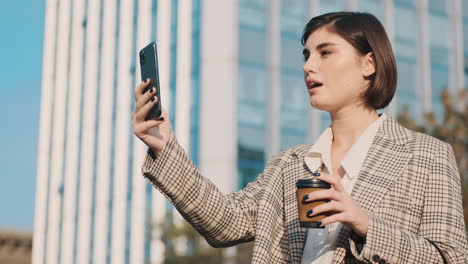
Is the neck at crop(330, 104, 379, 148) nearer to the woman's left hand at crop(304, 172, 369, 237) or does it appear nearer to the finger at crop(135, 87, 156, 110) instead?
the woman's left hand at crop(304, 172, 369, 237)

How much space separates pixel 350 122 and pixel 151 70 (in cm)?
85

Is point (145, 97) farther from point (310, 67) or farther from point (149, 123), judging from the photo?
point (310, 67)

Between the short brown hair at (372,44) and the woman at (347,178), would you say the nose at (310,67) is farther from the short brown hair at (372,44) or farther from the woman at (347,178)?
the short brown hair at (372,44)

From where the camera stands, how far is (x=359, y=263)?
10.8ft

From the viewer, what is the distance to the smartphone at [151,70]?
3.28 metres

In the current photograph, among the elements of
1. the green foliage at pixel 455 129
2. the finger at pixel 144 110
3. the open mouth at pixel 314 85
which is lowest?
the finger at pixel 144 110

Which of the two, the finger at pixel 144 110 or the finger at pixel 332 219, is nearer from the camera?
the finger at pixel 332 219

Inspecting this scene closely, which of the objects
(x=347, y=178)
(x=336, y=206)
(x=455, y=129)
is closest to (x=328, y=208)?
(x=336, y=206)

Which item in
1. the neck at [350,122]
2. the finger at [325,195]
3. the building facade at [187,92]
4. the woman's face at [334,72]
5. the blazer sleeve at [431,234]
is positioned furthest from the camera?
the building facade at [187,92]

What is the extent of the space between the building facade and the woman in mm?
20085

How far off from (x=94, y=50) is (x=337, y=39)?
127 feet

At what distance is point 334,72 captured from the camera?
3590 millimetres

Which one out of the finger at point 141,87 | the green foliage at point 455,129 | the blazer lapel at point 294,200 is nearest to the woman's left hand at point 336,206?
the blazer lapel at point 294,200

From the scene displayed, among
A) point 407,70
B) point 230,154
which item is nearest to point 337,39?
point 230,154
